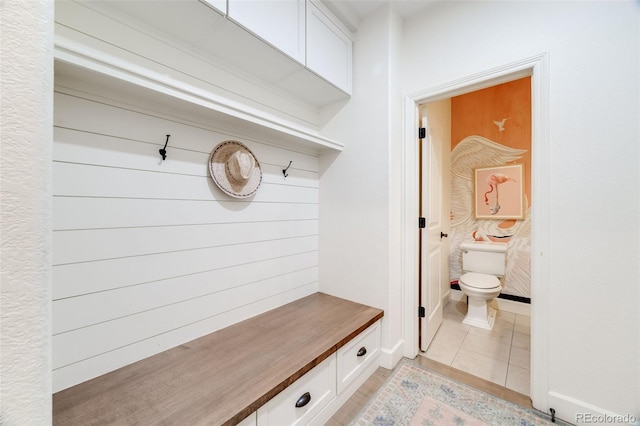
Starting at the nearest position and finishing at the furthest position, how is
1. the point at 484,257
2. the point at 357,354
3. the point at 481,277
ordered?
the point at 357,354, the point at 481,277, the point at 484,257

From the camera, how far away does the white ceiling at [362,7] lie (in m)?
1.78

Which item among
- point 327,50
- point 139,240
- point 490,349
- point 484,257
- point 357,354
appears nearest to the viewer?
point 139,240

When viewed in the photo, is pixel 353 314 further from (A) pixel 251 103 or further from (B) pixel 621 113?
(B) pixel 621 113

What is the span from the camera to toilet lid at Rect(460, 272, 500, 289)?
244cm

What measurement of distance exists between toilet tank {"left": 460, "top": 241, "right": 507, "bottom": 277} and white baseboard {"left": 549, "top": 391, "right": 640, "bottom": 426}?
152cm

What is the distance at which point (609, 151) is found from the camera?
129 cm

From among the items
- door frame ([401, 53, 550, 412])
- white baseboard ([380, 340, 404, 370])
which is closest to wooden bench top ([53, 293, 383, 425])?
white baseboard ([380, 340, 404, 370])

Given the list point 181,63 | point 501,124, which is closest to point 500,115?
point 501,124

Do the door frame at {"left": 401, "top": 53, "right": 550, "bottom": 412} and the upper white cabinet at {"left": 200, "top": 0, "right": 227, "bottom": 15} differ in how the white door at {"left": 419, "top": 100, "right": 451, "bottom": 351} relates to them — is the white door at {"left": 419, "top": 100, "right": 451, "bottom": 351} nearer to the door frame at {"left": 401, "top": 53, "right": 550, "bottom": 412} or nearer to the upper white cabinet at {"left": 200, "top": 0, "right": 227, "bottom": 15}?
the door frame at {"left": 401, "top": 53, "right": 550, "bottom": 412}

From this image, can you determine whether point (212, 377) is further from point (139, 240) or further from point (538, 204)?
point (538, 204)

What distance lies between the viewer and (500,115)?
2.90 m

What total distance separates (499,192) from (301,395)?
300 centimetres

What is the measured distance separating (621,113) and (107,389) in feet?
9.07

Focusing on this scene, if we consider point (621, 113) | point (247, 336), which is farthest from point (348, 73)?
point (247, 336)
